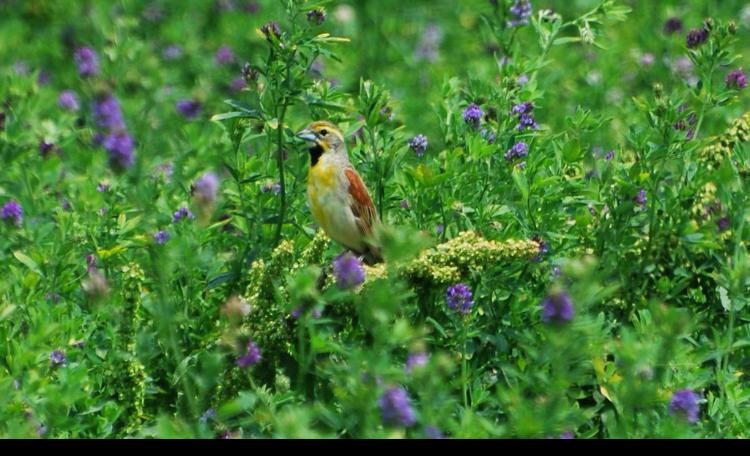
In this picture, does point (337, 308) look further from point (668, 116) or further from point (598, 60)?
point (598, 60)

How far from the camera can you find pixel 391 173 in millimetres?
5227

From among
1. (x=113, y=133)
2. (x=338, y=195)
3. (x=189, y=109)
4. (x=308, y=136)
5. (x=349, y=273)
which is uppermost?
(x=189, y=109)

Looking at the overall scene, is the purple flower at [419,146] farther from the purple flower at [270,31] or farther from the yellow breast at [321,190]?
the purple flower at [270,31]

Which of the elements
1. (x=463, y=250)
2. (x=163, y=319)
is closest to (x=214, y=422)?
(x=163, y=319)

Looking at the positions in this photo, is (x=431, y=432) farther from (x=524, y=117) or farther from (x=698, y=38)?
(x=698, y=38)

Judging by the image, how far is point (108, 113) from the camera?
225 inches

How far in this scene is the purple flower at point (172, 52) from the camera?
8867 mm

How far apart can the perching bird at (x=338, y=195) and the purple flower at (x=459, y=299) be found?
0.68m

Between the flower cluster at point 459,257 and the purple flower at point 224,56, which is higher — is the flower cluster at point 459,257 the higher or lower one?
the lower one

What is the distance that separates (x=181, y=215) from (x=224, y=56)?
143 inches

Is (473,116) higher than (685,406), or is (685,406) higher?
(473,116)

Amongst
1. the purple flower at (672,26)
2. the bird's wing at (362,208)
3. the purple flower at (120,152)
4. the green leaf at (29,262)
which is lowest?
the green leaf at (29,262)

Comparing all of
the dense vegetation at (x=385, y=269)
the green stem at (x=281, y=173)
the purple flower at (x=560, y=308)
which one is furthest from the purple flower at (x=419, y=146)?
the purple flower at (x=560, y=308)

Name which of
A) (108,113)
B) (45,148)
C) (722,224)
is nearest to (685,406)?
(722,224)
